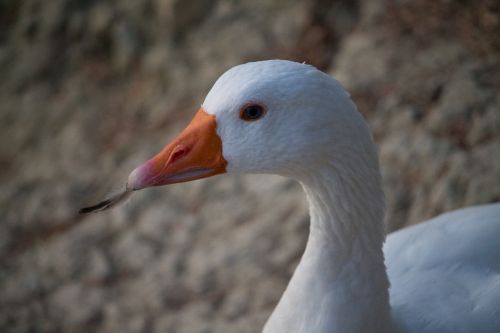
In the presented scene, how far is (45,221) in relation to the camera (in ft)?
13.1

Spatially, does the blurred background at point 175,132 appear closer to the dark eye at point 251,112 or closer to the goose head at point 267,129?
the goose head at point 267,129

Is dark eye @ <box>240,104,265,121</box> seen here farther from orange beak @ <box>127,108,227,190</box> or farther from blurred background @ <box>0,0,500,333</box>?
blurred background @ <box>0,0,500,333</box>

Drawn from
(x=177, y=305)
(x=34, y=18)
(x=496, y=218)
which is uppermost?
(x=34, y=18)

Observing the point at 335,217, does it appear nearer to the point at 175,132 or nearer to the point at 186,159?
the point at 186,159

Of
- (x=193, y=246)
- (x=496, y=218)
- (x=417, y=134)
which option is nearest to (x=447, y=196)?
(x=417, y=134)

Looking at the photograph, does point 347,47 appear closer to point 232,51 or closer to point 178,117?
point 232,51

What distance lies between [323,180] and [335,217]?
132mm

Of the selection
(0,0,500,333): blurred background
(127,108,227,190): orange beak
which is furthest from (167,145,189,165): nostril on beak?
(0,0,500,333): blurred background

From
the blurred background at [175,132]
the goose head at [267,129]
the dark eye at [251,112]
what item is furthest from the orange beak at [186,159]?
the blurred background at [175,132]

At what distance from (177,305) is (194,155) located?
1.87 meters

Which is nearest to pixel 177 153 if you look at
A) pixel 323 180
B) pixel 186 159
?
pixel 186 159

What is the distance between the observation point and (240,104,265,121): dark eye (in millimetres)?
1655

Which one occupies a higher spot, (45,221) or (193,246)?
(45,221)

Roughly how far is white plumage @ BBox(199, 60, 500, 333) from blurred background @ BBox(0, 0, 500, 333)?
105 cm
